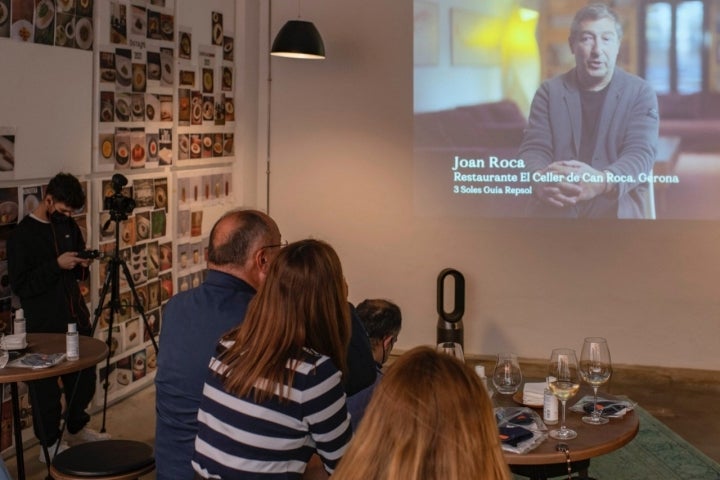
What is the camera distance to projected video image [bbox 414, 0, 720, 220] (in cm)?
675

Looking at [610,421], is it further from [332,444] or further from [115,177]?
[115,177]

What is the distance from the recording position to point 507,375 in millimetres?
3227

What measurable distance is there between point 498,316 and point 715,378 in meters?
1.54

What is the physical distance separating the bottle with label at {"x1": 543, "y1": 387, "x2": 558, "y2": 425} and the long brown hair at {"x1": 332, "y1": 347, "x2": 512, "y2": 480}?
162cm

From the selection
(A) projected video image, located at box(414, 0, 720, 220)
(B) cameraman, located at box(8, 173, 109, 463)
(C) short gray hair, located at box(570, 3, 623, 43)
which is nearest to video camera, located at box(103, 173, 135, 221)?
(B) cameraman, located at box(8, 173, 109, 463)

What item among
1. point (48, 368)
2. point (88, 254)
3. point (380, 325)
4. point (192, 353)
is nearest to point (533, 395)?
point (380, 325)

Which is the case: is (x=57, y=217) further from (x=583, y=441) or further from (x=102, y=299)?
(x=583, y=441)

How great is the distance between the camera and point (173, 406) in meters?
2.81

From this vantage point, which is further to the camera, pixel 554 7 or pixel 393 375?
pixel 554 7

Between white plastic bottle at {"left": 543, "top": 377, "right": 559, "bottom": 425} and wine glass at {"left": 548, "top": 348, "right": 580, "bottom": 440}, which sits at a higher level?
wine glass at {"left": 548, "top": 348, "right": 580, "bottom": 440}

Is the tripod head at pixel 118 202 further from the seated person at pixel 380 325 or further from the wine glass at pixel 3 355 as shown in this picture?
the seated person at pixel 380 325

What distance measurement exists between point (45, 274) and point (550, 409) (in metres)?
2.72

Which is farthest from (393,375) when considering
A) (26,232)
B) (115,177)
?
(115,177)

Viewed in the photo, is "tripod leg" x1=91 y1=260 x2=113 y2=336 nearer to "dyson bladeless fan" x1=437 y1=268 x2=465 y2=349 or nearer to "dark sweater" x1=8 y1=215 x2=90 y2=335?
"dark sweater" x1=8 y1=215 x2=90 y2=335
